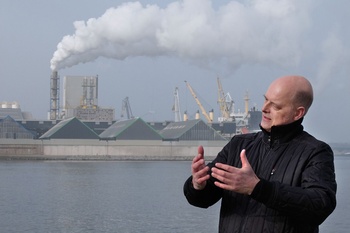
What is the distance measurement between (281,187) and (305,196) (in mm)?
56

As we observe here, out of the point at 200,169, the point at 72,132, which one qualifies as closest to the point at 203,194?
the point at 200,169

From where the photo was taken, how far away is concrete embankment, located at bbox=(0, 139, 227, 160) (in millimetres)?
68000

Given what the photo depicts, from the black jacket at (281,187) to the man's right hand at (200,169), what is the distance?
8 cm

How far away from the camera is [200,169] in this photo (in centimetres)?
192

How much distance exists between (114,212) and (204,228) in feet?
13.4

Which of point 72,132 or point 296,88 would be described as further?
point 72,132

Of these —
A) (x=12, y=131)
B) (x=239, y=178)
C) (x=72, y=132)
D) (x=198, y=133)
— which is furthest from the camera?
(x=12, y=131)

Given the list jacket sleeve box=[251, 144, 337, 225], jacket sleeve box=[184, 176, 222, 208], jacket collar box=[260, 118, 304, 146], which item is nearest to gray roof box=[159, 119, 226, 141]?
jacket sleeve box=[184, 176, 222, 208]

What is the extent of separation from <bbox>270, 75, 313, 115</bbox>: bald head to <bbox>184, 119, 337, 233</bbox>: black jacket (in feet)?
0.20

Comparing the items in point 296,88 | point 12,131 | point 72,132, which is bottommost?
point 296,88

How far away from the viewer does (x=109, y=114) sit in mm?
95312

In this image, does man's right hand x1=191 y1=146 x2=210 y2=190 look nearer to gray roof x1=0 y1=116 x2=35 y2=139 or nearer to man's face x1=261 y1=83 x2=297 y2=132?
man's face x1=261 y1=83 x2=297 y2=132

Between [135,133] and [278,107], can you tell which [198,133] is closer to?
[135,133]

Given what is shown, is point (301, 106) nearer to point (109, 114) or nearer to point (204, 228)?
point (204, 228)
